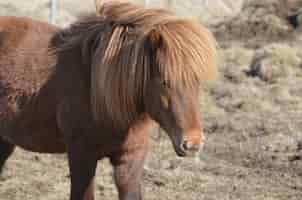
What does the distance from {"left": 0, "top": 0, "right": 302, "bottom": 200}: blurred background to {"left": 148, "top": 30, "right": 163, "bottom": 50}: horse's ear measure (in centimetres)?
54

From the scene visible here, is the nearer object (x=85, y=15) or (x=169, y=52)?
(x=169, y=52)

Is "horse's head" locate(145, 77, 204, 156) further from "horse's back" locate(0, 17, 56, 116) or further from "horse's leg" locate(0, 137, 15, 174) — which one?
"horse's leg" locate(0, 137, 15, 174)

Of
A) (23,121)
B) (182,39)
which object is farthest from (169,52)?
(23,121)

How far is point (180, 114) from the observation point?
304cm

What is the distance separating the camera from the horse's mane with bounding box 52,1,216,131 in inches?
123

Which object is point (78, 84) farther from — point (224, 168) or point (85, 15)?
point (224, 168)

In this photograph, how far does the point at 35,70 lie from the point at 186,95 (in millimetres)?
1211

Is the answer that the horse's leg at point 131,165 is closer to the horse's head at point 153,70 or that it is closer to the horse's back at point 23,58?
the horse's head at point 153,70

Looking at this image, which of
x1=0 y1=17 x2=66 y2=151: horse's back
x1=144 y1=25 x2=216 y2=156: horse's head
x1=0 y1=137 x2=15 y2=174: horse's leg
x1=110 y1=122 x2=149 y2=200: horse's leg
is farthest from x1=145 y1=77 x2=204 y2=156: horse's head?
x1=0 y1=137 x2=15 y2=174: horse's leg

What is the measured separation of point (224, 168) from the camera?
5.68 meters

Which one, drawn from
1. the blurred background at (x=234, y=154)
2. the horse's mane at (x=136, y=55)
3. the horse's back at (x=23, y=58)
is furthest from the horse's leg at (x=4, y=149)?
the horse's mane at (x=136, y=55)

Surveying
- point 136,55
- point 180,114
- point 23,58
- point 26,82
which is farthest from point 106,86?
point 23,58

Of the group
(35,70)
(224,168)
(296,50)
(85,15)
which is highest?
(85,15)

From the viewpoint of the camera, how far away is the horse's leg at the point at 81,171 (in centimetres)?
355
